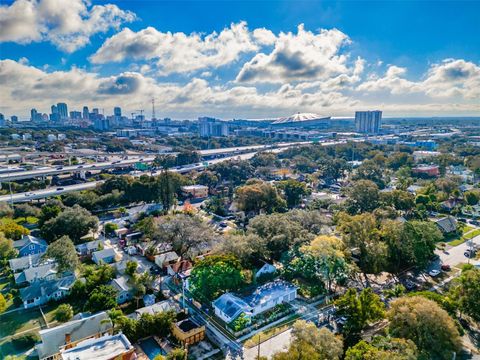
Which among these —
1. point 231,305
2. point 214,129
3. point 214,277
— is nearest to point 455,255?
point 231,305

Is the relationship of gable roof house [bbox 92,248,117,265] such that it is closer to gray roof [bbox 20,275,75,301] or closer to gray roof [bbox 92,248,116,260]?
gray roof [bbox 92,248,116,260]

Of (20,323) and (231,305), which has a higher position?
(231,305)

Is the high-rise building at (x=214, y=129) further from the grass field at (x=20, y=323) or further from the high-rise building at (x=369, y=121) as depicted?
the grass field at (x=20, y=323)

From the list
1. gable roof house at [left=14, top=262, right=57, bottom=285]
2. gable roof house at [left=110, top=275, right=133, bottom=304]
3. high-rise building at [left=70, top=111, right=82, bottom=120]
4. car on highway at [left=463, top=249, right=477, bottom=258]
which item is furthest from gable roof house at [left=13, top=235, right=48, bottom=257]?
high-rise building at [left=70, top=111, right=82, bottom=120]

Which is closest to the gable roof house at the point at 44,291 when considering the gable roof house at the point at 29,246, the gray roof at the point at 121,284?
the gray roof at the point at 121,284

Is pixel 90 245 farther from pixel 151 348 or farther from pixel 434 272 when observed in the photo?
pixel 434 272

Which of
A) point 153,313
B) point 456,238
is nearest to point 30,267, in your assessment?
point 153,313

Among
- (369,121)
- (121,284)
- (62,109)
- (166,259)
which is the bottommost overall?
(166,259)
